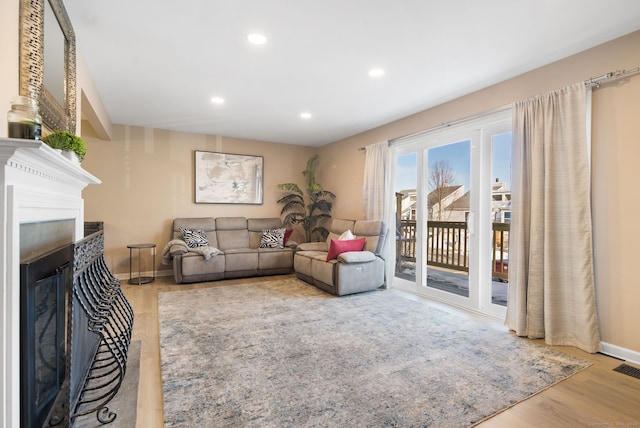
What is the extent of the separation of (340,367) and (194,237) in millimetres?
3682

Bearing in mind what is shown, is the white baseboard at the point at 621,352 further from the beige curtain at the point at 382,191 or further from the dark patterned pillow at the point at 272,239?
the dark patterned pillow at the point at 272,239

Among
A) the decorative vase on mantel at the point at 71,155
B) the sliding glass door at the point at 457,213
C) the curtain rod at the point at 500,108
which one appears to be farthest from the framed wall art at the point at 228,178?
the decorative vase on mantel at the point at 71,155

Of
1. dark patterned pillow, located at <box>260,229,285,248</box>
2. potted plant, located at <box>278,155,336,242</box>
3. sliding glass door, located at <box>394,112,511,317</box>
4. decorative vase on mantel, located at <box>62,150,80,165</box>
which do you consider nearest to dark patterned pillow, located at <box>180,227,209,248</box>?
dark patterned pillow, located at <box>260,229,285,248</box>

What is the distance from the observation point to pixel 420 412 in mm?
1724

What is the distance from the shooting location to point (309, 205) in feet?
20.8

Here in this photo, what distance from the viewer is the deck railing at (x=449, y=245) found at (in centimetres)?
387

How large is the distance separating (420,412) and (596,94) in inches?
110

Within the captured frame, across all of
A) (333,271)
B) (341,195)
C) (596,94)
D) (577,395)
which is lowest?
(577,395)

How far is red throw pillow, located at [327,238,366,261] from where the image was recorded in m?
4.25

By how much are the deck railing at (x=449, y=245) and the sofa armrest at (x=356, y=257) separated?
0.69 meters

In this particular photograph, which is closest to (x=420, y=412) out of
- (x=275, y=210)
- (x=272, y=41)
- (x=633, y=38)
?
(x=272, y=41)

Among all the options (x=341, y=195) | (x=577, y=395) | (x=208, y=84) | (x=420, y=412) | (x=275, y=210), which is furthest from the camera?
(x=275, y=210)

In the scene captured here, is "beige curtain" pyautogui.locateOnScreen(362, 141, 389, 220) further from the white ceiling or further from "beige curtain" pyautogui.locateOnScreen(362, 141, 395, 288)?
the white ceiling

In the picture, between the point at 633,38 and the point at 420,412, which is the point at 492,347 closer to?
the point at 420,412
